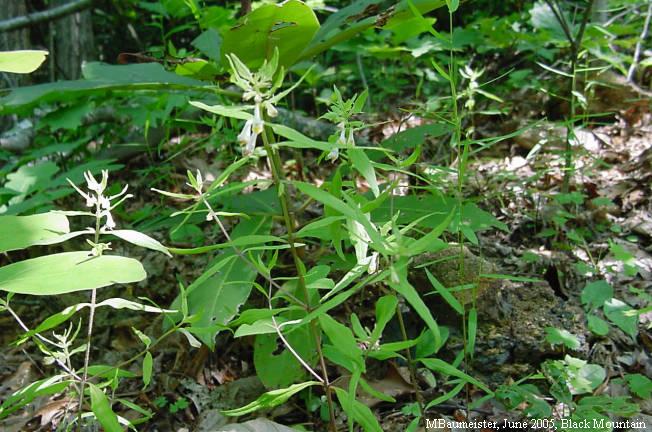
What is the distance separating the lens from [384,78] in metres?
4.23

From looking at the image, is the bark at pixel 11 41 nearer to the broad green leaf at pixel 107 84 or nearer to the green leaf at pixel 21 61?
the broad green leaf at pixel 107 84

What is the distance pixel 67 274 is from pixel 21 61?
0.42 metres

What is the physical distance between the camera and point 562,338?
1.73 m

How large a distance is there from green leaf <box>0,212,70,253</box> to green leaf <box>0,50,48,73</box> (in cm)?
31

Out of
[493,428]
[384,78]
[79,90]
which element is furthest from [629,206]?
[79,90]

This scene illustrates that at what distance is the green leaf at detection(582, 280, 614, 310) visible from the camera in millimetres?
Answer: 1854

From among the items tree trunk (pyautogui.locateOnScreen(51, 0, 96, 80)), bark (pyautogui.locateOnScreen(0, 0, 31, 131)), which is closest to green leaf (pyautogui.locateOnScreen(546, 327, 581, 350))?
bark (pyautogui.locateOnScreen(0, 0, 31, 131))

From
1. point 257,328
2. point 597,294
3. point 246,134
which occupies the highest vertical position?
point 246,134

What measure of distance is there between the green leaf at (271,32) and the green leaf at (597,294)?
1.22 metres

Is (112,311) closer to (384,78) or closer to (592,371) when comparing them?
(592,371)

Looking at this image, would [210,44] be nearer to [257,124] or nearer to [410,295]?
[257,124]

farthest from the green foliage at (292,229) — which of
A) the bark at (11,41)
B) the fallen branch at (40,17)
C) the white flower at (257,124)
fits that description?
the fallen branch at (40,17)

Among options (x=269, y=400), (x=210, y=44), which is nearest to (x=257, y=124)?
(x=269, y=400)

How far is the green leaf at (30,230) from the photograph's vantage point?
1104 mm
